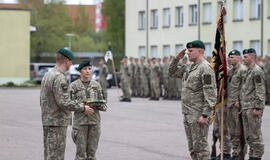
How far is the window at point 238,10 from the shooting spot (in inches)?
2002

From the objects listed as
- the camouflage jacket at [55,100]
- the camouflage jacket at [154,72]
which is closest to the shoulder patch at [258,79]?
the camouflage jacket at [55,100]

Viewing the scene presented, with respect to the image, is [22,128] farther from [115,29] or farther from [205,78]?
[115,29]

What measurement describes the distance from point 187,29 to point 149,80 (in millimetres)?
17797

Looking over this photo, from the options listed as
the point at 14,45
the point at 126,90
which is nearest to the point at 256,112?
the point at 126,90

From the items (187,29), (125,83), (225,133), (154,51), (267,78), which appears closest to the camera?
(225,133)

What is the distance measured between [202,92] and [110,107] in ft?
61.3

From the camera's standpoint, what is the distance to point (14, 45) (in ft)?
180

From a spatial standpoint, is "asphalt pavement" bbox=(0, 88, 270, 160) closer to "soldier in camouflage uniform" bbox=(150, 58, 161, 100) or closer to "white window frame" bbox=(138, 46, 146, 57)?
"soldier in camouflage uniform" bbox=(150, 58, 161, 100)

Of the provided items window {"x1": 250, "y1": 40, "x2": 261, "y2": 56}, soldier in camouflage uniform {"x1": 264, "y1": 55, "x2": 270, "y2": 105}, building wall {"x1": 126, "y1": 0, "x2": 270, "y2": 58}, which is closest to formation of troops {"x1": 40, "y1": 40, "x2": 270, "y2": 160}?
soldier in camouflage uniform {"x1": 264, "y1": 55, "x2": 270, "y2": 105}

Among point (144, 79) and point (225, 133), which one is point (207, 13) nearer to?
point (144, 79)

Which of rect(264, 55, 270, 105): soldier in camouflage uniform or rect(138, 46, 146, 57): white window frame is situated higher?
rect(138, 46, 146, 57): white window frame

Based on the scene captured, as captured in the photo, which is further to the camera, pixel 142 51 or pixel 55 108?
pixel 142 51

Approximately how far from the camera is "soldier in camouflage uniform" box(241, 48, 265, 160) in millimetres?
12711

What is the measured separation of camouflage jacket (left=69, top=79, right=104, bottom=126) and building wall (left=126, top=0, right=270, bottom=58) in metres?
37.1
